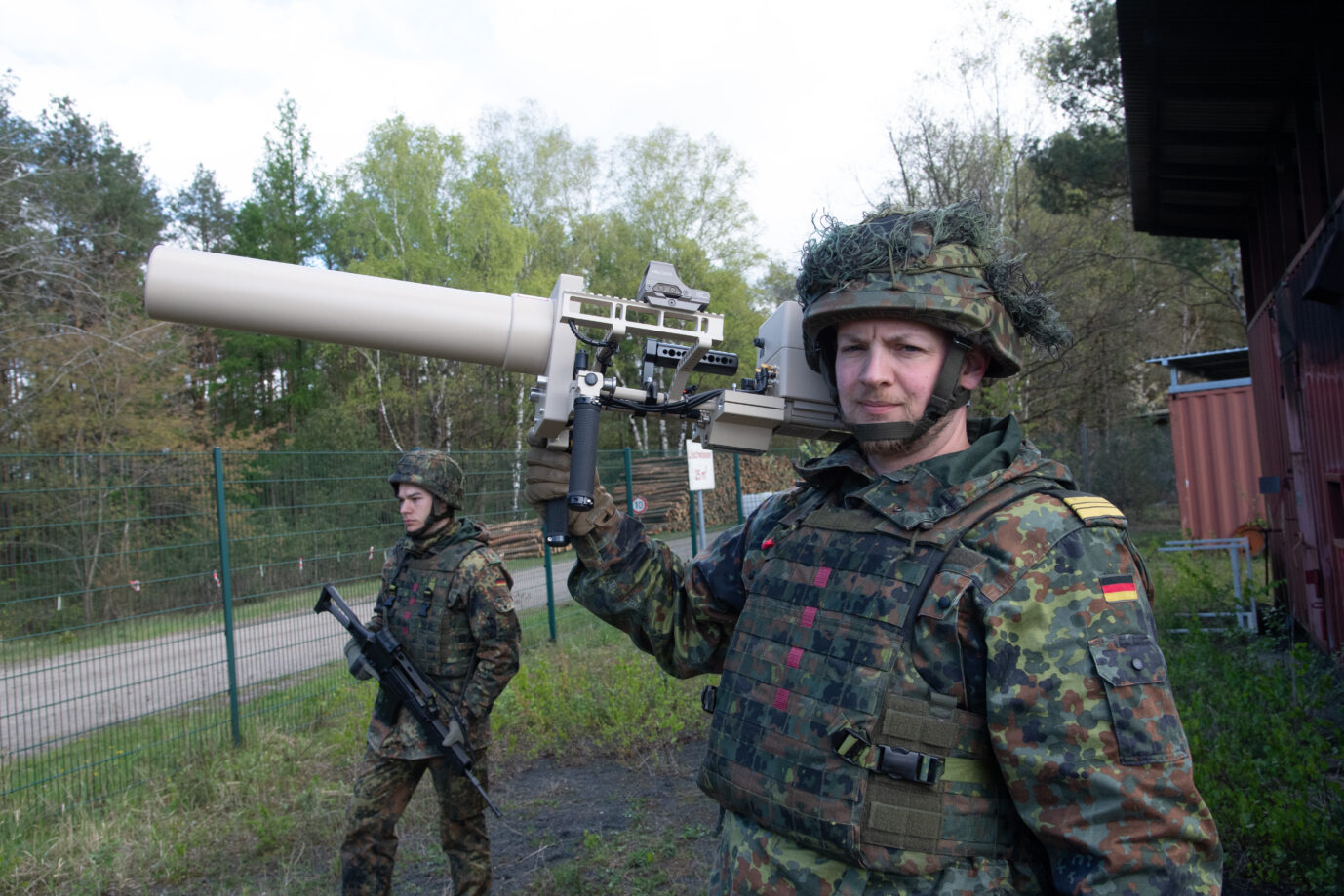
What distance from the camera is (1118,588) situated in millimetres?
1503

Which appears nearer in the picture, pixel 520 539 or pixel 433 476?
pixel 433 476

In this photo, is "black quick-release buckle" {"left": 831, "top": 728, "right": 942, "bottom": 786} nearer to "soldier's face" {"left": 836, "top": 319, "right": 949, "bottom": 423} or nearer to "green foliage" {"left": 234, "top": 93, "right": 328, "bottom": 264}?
"soldier's face" {"left": 836, "top": 319, "right": 949, "bottom": 423}

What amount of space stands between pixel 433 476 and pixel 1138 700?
11.6 ft

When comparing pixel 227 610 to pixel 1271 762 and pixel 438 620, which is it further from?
pixel 1271 762

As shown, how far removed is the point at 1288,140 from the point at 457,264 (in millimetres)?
21243

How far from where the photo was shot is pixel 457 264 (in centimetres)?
2458

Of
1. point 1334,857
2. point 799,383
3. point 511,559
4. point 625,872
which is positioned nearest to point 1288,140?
point 1334,857

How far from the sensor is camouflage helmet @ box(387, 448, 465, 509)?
4324 millimetres

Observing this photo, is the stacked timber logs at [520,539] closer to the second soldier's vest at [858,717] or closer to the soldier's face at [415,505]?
the soldier's face at [415,505]

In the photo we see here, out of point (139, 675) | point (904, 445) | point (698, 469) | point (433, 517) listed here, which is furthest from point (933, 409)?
point (698, 469)

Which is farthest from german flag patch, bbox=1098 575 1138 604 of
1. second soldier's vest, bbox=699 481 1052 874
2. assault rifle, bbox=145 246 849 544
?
assault rifle, bbox=145 246 849 544

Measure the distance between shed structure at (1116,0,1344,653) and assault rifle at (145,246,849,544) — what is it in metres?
3.64

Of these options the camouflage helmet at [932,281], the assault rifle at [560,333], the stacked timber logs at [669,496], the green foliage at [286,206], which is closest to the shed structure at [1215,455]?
the stacked timber logs at [669,496]

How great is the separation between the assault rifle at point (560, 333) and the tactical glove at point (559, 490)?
0.03 metres
